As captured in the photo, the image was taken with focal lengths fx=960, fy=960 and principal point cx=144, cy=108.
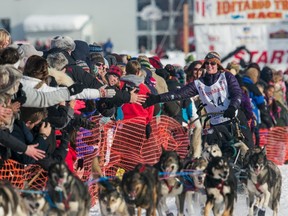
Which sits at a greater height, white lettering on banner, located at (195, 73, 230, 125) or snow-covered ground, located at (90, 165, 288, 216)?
white lettering on banner, located at (195, 73, 230, 125)

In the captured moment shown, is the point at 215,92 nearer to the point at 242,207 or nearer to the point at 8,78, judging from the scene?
the point at 242,207

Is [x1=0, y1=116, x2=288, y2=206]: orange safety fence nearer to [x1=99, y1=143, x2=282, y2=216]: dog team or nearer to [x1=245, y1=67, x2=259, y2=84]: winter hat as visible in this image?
[x1=99, y1=143, x2=282, y2=216]: dog team

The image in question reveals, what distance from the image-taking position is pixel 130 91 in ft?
29.3

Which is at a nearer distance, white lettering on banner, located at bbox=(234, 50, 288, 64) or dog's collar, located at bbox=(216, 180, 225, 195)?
dog's collar, located at bbox=(216, 180, 225, 195)

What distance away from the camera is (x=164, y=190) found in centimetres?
748

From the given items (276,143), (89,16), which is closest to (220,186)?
(276,143)

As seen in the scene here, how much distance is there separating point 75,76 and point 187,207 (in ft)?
5.69

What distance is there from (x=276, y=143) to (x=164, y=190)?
23.2ft

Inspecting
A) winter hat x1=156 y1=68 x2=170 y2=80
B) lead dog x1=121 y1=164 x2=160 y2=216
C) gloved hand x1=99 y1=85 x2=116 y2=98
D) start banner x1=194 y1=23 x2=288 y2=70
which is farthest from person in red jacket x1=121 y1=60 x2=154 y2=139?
start banner x1=194 y1=23 x2=288 y2=70

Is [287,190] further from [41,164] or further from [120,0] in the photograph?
[120,0]

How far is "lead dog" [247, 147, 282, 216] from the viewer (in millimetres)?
8086

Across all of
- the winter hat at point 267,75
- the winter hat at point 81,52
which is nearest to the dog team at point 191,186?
the winter hat at point 81,52

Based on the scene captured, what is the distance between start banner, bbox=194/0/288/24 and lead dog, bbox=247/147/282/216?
14.7 meters

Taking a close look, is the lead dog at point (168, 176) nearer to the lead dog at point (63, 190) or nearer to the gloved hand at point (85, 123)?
the gloved hand at point (85, 123)
